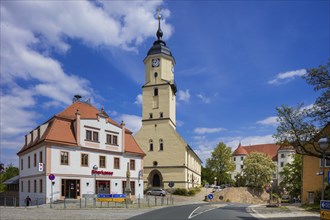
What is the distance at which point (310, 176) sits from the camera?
1398 inches

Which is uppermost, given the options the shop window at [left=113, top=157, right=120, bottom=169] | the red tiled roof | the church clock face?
the church clock face

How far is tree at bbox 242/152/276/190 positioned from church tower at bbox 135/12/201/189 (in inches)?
598

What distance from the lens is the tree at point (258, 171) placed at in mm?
66750

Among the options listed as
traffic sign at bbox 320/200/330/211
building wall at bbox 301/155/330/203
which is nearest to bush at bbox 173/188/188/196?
building wall at bbox 301/155/330/203

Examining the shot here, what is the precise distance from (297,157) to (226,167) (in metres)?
20.3

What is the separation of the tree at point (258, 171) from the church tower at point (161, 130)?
598 inches

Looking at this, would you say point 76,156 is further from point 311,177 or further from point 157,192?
point 311,177

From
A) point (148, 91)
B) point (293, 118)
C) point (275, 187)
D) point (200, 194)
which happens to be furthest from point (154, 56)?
point (275, 187)

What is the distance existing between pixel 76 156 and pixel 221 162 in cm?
4647

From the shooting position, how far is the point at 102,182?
39.9m

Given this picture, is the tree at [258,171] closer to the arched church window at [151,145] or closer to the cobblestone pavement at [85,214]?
the arched church window at [151,145]

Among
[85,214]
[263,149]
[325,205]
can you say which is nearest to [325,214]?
[325,205]

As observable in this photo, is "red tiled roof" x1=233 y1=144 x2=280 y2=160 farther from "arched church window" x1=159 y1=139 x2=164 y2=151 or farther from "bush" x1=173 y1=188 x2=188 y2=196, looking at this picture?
"bush" x1=173 y1=188 x2=188 y2=196

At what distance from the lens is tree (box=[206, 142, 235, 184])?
76.8m
